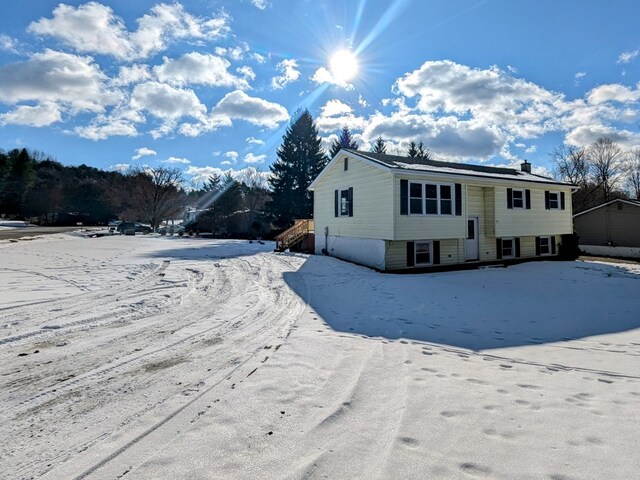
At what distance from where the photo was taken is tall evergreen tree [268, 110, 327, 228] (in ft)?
125

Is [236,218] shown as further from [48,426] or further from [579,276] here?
[48,426]

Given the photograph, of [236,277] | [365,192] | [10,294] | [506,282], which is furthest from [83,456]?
[365,192]

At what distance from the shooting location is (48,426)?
3137 mm

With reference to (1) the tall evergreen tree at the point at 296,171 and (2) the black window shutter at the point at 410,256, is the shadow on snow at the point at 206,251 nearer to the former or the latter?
(2) the black window shutter at the point at 410,256

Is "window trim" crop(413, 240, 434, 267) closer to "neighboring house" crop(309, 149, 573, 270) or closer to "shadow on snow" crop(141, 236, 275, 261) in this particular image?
"neighboring house" crop(309, 149, 573, 270)

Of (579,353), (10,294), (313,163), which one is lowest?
(579,353)

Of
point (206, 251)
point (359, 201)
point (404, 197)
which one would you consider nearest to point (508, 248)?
point (404, 197)

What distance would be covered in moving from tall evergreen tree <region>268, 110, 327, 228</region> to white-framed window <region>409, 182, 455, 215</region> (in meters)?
22.9

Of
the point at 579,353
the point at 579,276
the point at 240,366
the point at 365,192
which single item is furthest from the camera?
the point at 365,192

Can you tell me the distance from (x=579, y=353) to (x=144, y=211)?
50.3 metres

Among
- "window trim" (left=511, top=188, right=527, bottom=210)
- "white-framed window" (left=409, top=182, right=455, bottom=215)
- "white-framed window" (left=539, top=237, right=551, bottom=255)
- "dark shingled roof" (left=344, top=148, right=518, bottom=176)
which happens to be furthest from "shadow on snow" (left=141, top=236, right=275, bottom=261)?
"white-framed window" (left=539, top=237, right=551, bottom=255)

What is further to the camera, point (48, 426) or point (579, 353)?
point (579, 353)

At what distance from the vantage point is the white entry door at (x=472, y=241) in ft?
58.0

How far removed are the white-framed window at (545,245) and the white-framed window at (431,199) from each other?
319 inches
